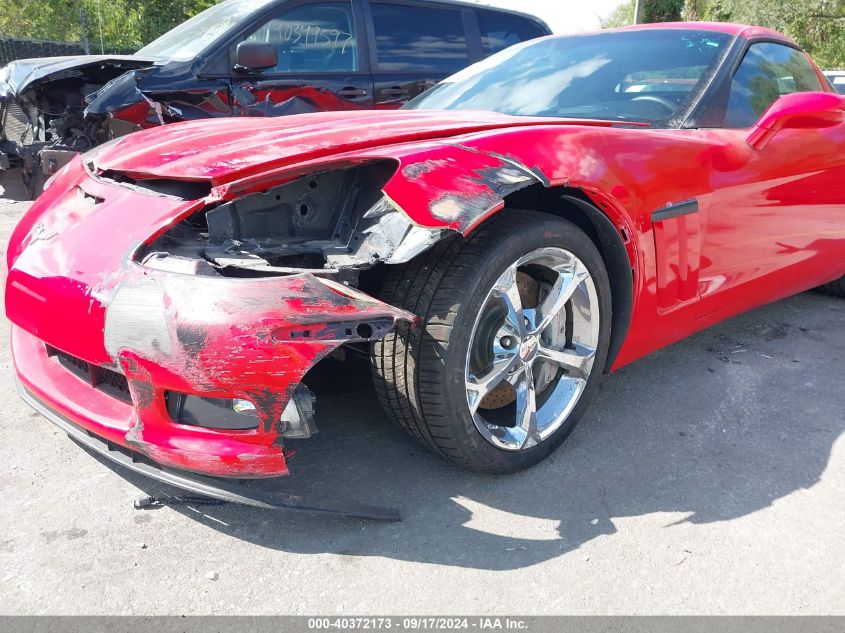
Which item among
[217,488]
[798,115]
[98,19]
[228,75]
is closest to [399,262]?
[217,488]

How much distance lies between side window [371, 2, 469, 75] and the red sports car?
2997mm

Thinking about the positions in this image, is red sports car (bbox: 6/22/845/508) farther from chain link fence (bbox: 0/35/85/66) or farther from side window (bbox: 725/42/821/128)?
chain link fence (bbox: 0/35/85/66)

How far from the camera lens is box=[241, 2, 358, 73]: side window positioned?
4.99 metres

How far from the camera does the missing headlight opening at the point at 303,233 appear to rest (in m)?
1.82

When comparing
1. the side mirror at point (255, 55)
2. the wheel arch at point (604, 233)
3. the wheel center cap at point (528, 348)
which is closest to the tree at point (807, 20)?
the side mirror at point (255, 55)

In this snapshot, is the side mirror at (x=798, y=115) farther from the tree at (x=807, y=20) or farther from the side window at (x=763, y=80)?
the tree at (x=807, y=20)

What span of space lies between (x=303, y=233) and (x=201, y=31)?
3841 millimetres

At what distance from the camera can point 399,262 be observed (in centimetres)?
182

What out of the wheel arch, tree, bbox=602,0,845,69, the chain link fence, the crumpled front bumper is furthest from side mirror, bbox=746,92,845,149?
tree, bbox=602,0,845,69

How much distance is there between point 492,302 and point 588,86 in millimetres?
1321

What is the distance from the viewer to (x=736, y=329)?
12.4 ft

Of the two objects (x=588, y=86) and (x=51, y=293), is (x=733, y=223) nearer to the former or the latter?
(x=588, y=86)

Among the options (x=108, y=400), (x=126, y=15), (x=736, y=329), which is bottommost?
(x=736, y=329)
